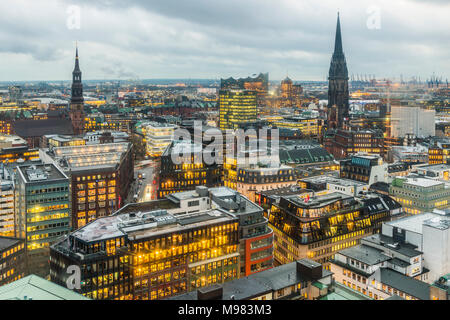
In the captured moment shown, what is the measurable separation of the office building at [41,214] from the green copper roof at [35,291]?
4599 centimetres

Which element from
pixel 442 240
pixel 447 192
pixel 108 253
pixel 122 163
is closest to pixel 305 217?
pixel 442 240

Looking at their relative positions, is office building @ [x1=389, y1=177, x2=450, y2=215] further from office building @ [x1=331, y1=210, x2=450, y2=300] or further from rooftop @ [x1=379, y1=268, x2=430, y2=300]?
rooftop @ [x1=379, y1=268, x2=430, y2=300]

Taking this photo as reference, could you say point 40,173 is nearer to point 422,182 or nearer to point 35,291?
point 35,291

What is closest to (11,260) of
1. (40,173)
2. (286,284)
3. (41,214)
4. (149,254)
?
(41,214)

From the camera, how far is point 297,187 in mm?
112438

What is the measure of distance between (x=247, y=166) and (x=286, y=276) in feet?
247

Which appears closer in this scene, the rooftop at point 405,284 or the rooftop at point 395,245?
the rooftop at point 405,284

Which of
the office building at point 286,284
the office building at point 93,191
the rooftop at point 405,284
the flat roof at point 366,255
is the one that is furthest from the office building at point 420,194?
the office building at point 93,191

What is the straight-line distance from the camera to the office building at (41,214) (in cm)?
9388

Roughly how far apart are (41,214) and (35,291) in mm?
53984

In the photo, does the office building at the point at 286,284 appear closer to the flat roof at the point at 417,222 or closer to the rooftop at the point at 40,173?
the flat roof at the point at 417,222

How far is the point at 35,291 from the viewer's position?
45969 mm

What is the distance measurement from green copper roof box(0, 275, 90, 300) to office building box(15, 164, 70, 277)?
46.0m
